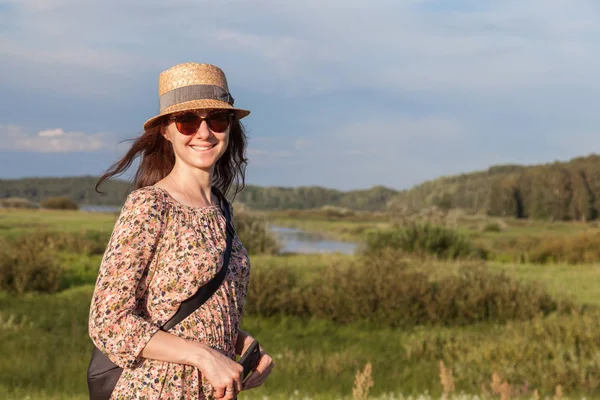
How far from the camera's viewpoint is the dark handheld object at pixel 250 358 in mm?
2273

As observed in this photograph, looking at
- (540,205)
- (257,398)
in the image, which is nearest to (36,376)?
(257,398)

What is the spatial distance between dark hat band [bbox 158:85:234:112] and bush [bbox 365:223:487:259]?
55.1ft

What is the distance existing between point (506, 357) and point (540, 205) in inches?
1666

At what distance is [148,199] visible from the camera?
2.16 meters

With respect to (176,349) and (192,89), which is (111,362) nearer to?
(176,349)

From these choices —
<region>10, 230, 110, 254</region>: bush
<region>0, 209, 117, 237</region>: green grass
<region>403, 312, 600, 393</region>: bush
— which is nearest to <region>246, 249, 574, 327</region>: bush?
<region>403, 312, 600, 393</region>: bush

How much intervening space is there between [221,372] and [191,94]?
931 mm

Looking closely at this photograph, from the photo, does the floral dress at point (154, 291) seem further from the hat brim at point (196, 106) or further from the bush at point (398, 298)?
the bush at point (398, 298)

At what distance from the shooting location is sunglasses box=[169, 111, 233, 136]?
2393mm

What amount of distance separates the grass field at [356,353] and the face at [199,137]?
3789 millimetres

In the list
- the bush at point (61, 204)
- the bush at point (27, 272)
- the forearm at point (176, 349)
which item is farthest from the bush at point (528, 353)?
the bush at point (61, 204)

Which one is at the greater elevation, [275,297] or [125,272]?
[125,272]

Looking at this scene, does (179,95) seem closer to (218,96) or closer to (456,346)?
(218,96)

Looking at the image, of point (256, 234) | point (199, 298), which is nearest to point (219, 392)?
point (199, 298)
